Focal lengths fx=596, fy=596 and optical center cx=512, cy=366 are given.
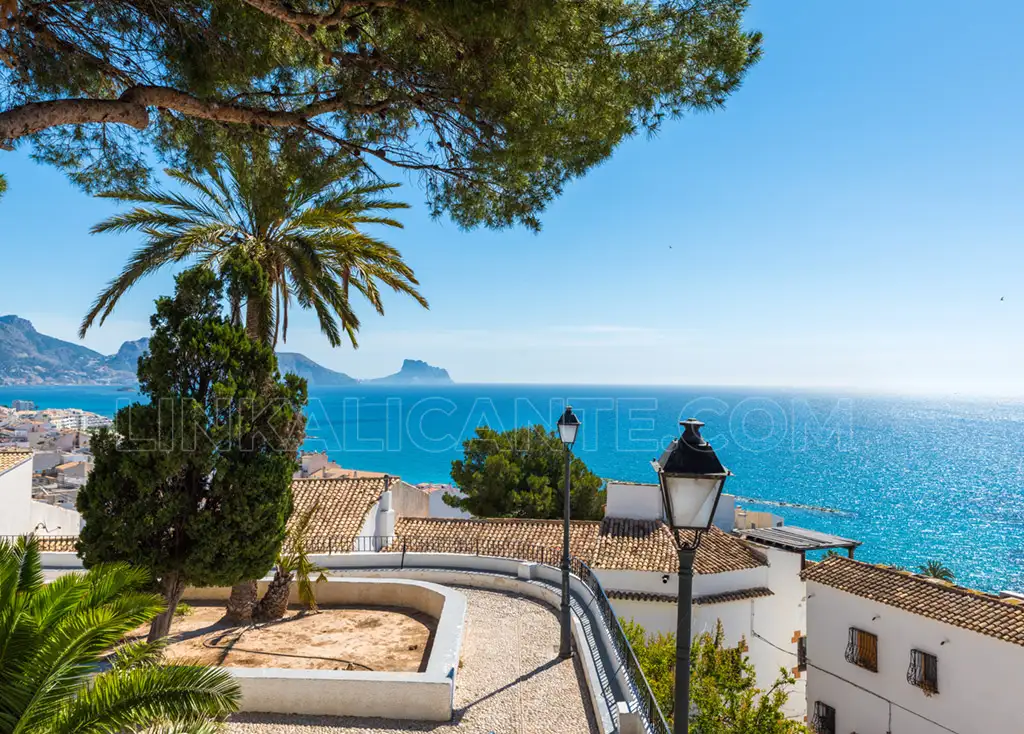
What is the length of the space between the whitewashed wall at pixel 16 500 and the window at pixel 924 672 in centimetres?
2534

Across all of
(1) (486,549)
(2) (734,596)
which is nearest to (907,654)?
(2) (734,596)

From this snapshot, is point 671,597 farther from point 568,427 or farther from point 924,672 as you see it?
point 568,427

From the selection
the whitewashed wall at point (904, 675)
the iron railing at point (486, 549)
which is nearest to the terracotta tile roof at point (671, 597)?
the iron railing at point (486, 549)

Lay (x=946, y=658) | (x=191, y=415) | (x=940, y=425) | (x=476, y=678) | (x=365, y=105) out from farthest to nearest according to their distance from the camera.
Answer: (x=940, y=425)
(x=946, y=658)
(x=476, y=678)
(x=191, y=415)
(x=365, y=105)

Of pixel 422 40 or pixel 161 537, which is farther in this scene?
pixel 161 537

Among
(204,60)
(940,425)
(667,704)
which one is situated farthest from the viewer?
(940,425)

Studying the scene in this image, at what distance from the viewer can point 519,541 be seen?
53.2 feet

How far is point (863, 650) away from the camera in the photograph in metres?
17.6

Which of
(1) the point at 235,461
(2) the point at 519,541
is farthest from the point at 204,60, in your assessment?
(2) the point at 519,541

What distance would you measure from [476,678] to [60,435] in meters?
71.8

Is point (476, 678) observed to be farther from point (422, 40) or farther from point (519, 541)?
point (519, 541)

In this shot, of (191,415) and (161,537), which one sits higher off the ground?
(191,415)

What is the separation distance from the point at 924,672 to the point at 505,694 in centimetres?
1500

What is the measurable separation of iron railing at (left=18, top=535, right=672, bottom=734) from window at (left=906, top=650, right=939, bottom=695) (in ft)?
32.7
